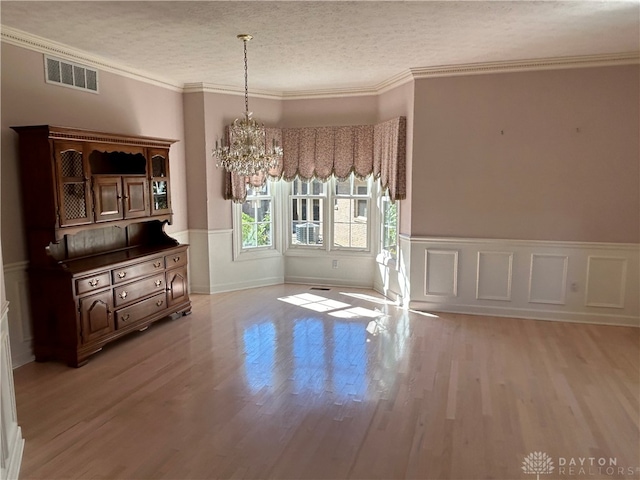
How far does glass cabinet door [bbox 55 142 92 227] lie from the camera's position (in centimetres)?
391

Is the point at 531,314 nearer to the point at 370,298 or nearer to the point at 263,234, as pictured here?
the point at 370,298

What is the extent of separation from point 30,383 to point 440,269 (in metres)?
4.19

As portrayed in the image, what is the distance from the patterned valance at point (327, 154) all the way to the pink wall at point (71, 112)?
3.22 ft

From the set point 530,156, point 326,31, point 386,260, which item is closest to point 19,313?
point 326,31

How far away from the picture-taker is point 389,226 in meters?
6.34

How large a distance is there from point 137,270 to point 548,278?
437cm

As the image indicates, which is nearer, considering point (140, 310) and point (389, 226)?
point (140, 310)

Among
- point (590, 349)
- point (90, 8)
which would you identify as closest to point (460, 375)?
point (590, 349)

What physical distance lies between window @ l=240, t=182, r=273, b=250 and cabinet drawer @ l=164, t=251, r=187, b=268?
1387mm

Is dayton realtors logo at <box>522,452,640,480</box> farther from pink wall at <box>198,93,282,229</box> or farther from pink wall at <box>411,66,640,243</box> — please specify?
pink wall at <box>198,93,282,229</box>

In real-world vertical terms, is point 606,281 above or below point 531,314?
above

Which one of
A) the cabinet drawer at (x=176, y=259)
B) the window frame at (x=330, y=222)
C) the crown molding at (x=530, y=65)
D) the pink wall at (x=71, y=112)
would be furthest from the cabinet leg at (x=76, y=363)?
the crown molding at (x=530, y=65)

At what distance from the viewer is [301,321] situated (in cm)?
522

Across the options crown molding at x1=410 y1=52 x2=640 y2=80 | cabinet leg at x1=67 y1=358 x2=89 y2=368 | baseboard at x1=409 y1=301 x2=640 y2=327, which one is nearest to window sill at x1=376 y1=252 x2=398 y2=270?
baseboard at x1=409 y1=301 x2=640 y2=327
